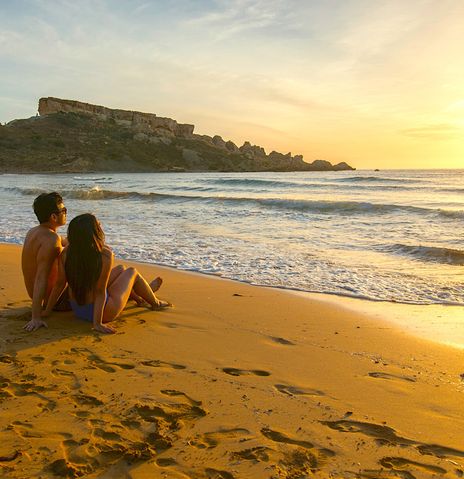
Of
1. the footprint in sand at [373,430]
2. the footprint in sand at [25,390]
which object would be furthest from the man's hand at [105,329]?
the footprint in sand at [373,430]

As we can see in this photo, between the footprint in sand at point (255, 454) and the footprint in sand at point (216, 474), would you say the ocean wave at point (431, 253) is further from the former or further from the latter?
the footprint in sand at point (216, 474)

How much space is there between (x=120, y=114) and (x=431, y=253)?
11677 cm

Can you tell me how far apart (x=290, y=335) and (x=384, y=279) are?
287 cm

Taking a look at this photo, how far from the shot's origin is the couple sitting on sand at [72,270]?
3.81 meters

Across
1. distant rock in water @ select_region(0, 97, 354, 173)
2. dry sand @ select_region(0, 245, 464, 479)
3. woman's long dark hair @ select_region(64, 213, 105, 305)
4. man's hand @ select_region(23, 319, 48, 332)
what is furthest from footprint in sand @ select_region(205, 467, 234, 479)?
distant rock in water @ select_region(0, 97, 354, 173)

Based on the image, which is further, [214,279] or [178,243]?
[178,243]

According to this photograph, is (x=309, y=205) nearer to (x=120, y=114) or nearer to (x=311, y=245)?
(x=311, y=245)

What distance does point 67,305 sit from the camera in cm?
429

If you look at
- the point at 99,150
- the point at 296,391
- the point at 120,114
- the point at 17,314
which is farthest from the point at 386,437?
the point at 120,114

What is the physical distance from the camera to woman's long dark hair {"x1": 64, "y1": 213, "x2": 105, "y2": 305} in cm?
379

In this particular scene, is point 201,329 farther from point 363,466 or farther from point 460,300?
point 460,300

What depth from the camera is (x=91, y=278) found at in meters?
3.88

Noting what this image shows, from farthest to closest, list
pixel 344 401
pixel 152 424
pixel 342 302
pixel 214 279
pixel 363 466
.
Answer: pixel 214 279 → pixel 342 302 → pixel 344 401 → pixel 152 424 → pixel 363 466

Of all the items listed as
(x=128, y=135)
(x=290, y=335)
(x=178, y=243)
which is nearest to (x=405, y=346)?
(x=290, y=335)
